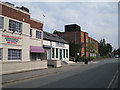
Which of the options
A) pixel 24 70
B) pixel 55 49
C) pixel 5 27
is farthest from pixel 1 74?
pixel 55 49

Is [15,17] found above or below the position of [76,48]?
above

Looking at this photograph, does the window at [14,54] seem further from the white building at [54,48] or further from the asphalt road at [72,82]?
the white building at [54,48]

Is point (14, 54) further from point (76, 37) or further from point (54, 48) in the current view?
point (76, 37)

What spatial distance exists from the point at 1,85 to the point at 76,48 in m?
35.0

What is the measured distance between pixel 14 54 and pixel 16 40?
1748 millimetres

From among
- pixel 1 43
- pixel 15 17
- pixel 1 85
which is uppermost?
pixel 15 17

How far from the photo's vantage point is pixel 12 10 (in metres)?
17.2

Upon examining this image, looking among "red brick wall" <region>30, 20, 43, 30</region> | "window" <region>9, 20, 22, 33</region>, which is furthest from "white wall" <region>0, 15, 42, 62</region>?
"red brick wall" <region>30, 20, 43, 30</region>

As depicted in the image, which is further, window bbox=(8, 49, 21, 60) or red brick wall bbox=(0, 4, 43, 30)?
window bbox=(8, 49, 21, 60)

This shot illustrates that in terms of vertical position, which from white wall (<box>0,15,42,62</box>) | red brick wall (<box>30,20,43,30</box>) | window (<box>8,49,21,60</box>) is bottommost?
window (<box>8,49,21,60</box>)

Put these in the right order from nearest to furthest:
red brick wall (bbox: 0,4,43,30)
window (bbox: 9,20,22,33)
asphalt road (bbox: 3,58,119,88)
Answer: asphalt road (bbox: 3,58,119,88) → red brick wall (bbox: 0,4,43,30) → window (bbox: 9,20,22,33)

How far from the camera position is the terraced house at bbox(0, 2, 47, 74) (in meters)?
15.6

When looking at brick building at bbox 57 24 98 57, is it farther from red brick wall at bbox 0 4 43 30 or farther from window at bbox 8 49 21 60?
window at bbox 8 49 21 60

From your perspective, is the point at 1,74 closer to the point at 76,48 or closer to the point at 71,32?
the point at 76,48
